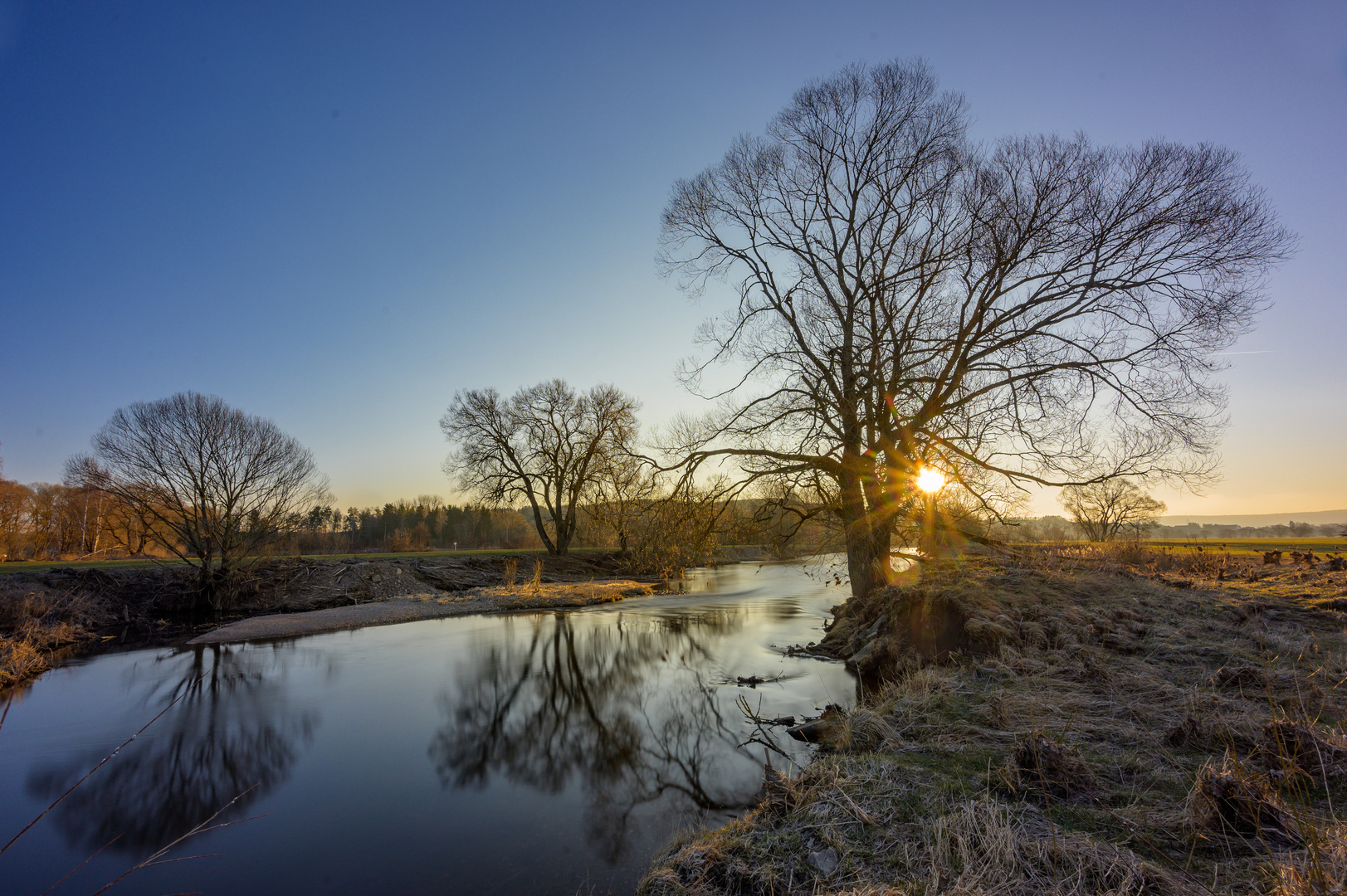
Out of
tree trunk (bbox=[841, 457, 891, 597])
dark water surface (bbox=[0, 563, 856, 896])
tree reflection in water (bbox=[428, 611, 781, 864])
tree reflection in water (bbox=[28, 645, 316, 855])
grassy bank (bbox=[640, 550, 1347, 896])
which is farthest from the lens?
tree trunk (bbox=[841, 457, 891, 597])

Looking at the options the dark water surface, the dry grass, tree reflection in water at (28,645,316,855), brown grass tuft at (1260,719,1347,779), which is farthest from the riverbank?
brown grass tuft at (1260,719,1347,779)

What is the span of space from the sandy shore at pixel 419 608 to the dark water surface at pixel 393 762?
2.90 m

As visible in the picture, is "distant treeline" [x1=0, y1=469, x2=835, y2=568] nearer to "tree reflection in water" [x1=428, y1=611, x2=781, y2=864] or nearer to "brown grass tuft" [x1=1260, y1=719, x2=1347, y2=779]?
"tree reflection in water" [x1=428, y1=611, x2=781, y2=864]

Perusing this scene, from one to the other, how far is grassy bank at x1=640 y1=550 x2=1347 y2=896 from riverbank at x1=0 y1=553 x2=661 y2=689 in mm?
14009

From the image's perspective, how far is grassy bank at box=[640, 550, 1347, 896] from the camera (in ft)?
9.98

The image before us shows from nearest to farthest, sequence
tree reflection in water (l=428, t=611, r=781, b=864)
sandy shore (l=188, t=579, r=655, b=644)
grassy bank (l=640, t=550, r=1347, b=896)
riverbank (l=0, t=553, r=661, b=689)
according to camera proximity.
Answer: grassy bank (l=640, t=550, r=1347, b=896), tree reflection in water (l=428, t=611, r=781, b=864), riverbank (l=0, t=553, r=661, b=689), sandy shore (l=188, t=579, r=655, b=644)

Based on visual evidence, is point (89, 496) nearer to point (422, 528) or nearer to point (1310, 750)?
point (422, 528)

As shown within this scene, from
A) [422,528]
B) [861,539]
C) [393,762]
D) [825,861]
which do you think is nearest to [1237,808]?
[825,861]

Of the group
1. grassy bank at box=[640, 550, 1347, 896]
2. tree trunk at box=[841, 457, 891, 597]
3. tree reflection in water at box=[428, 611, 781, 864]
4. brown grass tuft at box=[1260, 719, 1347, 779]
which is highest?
tree trunk at box=[841, 457, 891, 597]

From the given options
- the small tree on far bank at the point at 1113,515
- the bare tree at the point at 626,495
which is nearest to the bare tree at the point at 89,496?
the bare tree at the point at 626,495

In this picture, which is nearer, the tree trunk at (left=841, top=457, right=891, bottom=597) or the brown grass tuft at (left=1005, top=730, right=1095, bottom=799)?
the brown grass tuft at (left=1005, top=730, right=1095, bottom=799)

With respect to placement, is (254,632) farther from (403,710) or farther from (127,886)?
(127,886)

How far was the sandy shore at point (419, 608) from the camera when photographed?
16.9 m

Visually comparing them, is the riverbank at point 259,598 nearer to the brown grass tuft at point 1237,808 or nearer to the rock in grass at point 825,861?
the rock in grass at point 825,861
